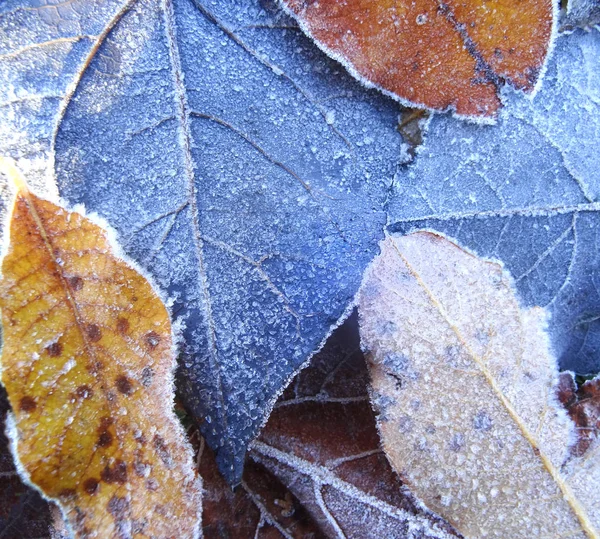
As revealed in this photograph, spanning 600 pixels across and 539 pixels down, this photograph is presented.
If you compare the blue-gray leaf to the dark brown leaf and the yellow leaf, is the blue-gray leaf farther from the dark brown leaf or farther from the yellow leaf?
the dark brown leaf

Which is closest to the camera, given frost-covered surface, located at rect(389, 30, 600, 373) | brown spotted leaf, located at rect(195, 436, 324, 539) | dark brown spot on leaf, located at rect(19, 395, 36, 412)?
dark brown spot on leaf, located at rect(19, 395, 36, 412)

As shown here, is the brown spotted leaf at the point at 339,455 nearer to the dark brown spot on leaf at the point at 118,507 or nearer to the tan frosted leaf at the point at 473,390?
the tan frosted leaf at the point at 473,390

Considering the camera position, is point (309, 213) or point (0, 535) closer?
point (309, 213)

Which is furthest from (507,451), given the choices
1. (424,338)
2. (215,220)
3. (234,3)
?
(234,3)

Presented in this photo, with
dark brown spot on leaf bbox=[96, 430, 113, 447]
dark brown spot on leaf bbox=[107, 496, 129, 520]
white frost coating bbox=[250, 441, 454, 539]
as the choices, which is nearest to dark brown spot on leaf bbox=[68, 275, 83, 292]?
dark brown spot on leaf bbox=[96, 430, 113, 447]

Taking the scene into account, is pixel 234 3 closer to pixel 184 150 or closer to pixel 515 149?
pixel 184 150
